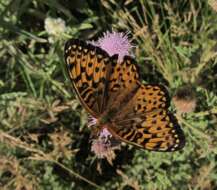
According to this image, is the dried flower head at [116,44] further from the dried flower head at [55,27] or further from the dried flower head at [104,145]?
the dried flower head at [104,145]

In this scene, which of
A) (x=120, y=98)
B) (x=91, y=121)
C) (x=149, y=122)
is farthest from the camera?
(x=91, y=121)

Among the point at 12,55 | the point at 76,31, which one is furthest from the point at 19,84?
the point at 76,31

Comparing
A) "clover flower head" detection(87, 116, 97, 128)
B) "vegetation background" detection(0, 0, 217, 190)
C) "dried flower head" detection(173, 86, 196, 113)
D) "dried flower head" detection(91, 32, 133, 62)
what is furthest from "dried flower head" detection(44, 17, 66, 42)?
"dried flower head" detection(173, 86, 196, 113)

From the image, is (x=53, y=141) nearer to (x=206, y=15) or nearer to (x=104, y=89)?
(x=104, y=89)

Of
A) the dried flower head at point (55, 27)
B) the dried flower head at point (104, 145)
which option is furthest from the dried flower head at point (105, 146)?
the dried flower head at point (55, 27)

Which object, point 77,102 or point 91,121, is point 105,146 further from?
point 77,102

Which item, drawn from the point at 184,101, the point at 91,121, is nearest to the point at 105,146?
the point at 91,121

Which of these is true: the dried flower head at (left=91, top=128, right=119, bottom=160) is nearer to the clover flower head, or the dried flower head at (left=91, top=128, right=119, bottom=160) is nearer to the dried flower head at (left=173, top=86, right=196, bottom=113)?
the clover flower head

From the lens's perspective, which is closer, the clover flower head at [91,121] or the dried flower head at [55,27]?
the clover flower head at [91,121]
